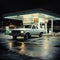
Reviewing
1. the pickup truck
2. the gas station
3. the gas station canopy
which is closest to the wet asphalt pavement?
the pickup truck

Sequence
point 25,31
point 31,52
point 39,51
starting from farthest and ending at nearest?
point 25,31 < point 39,51 < point 31,52

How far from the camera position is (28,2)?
39.6m

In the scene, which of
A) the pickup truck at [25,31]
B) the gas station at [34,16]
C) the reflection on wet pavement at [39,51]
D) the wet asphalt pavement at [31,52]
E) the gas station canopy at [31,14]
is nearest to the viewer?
the wet asphalt pavement at [31,52]

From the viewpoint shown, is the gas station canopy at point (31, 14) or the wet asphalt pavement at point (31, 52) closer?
the wet asphalt pavement at point (31, 52)

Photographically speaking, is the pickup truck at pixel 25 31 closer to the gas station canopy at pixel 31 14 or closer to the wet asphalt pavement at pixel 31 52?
the gas station canopy at pixel 31 14

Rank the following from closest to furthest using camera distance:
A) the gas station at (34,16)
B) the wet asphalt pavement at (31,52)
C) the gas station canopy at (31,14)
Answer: the wet asphalt pavement at (31,52), the gas station at (34,16), the gas station canopy at (31,14)

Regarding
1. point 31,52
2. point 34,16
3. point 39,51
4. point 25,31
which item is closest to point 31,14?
point 34,16

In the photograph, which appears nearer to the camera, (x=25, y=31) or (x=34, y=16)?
(x=25, y=31)

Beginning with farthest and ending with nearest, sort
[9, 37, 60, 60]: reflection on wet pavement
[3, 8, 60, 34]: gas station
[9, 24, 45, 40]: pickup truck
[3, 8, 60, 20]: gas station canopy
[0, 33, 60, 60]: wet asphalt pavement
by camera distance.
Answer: [3, 8, 60, 20]: gas station canopy < [3, 8, 60, 34]: gas station < [9, 24, 45, 40]: pickup truck < [9, 37, 60, 60]: reflection on wet pavement < [0, 33, 60, 60]: wet asphalt pavement

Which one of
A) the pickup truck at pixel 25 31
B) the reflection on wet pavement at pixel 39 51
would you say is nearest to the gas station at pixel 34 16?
the pickup truck at pixel 25 31

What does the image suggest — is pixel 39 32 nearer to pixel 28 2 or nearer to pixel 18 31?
pixel 18 31

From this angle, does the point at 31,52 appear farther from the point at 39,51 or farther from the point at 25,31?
the point at 25,31

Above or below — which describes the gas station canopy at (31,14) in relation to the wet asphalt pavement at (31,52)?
above

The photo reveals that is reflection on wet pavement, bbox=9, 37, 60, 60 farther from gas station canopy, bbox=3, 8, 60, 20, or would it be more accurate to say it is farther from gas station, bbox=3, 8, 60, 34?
gas station canopy, bbox=3, 8, 60, 20
